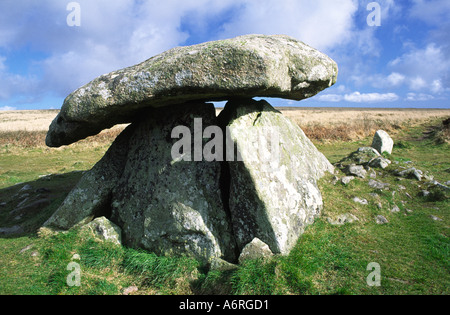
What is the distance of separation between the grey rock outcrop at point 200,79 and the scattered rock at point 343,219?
10.6ft

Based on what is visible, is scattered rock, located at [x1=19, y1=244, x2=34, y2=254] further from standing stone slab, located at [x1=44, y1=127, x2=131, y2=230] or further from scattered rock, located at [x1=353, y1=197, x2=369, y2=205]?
scattered rock, located at [x1=353, y1=197, x2=369, y2=205]

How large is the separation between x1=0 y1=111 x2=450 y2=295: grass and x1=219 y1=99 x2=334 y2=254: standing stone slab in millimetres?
434

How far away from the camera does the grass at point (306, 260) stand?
5.45 meters

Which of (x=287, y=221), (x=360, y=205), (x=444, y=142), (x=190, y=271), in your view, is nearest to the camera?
(x=190, y=271)

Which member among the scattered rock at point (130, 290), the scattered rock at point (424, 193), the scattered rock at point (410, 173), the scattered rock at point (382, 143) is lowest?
the scattered rock at point (130, 290)

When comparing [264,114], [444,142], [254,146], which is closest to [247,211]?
[254,146]

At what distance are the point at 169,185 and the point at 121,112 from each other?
2006 millimetres

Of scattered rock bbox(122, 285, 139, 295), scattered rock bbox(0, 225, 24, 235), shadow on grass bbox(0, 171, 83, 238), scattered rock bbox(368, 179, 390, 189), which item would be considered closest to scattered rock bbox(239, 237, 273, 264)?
scattered rock bbox(122, 285, 139, 295)

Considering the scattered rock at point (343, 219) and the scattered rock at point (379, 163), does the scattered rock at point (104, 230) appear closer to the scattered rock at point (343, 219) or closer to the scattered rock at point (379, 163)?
the scattered rock at point (343, 219)

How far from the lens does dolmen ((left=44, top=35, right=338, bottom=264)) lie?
241 inches

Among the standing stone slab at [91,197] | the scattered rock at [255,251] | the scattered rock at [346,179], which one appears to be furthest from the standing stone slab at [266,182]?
the standing stone slab at [91,197]

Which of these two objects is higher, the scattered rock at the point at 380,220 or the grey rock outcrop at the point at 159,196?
the grey rock outcrop at the point at 159,196
